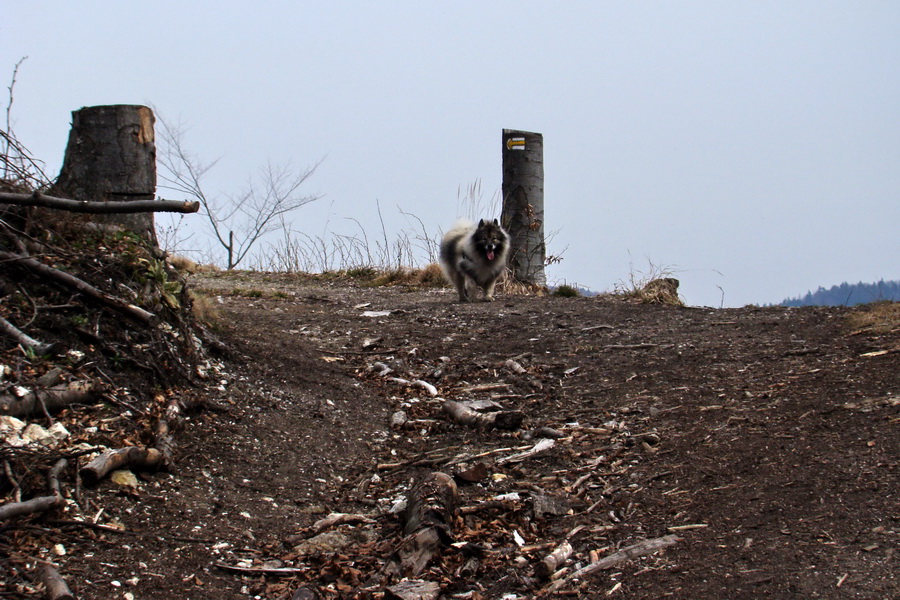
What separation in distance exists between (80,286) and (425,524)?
217 cm

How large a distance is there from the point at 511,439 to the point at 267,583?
167 centimetres

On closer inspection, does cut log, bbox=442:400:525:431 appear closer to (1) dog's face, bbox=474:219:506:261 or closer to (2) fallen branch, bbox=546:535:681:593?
(2) fallen branch, bbox=546:535:681:593

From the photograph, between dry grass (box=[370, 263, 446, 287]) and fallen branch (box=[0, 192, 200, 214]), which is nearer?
fallen branch (box=[0, 192, 200, 214])

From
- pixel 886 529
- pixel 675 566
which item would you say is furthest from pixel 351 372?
pixel 886 529

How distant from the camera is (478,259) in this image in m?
8.51

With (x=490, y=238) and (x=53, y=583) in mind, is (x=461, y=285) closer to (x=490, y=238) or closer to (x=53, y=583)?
(x=490, y=238)

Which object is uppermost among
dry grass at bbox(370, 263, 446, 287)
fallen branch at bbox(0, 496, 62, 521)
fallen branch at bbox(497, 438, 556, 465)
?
dry grass at bbox(370, 263, 446, 287)

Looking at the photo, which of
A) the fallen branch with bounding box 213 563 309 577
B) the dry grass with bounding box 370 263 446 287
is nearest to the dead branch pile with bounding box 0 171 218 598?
the fallen branch with bounding box 213 563 309 577

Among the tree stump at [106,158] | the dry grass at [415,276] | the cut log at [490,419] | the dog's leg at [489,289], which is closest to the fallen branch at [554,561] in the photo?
the cut log at [490,419]

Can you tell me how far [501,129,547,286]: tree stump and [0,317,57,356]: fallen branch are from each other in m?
6.54

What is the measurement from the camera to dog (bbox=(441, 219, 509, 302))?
8500mm

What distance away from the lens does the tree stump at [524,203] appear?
943cm

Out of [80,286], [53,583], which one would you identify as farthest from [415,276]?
[53,583]

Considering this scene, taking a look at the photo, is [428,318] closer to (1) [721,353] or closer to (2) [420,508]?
(1) [721,353]
